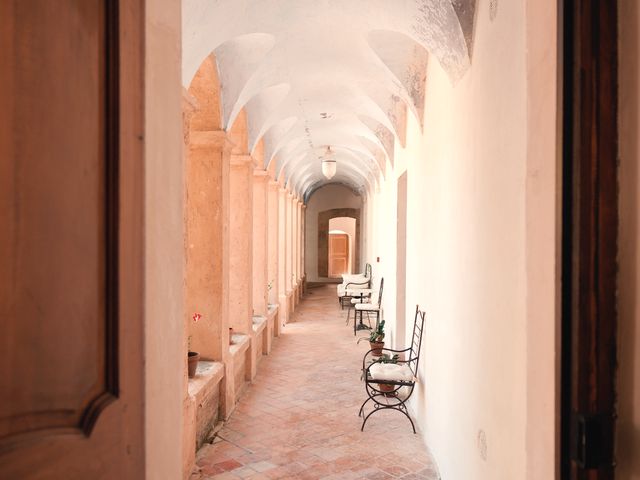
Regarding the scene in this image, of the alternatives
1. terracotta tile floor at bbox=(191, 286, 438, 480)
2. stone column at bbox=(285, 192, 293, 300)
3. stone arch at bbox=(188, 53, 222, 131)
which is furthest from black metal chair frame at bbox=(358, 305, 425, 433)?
stone column at bbox=(285, 192, 293, 300)

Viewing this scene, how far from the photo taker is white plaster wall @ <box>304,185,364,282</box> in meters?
22.5

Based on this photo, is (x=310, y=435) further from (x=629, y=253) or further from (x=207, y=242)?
(x=629, y=253)

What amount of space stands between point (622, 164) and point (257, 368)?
7394 millimetres

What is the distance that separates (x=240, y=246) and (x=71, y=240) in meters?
6.33

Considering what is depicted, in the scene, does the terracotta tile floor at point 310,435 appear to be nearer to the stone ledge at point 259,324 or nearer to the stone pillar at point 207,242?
the stone ledge at point 259,324

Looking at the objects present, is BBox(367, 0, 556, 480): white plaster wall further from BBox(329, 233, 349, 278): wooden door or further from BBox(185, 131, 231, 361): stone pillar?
BBox(329, 233, 349, 278): wooden door

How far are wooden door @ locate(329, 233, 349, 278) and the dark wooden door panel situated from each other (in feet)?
95.1

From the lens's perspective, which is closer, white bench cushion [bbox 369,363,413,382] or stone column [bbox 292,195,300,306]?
white bench cushion [bbox 369,363,413,382]

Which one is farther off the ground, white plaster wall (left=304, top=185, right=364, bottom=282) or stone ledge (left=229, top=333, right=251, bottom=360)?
white plaster wall (left=304, top=185, right=364, bottom=282)

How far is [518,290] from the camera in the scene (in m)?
2.34

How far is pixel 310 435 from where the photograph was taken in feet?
16.9

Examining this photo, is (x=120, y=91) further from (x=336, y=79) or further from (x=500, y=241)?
(x=336, y=79)

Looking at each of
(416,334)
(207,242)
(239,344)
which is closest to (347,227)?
(239,344)

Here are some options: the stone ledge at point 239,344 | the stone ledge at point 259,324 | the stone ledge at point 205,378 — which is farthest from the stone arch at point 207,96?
the stone ledge at point 259,324
